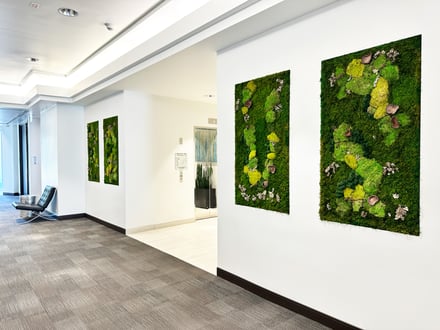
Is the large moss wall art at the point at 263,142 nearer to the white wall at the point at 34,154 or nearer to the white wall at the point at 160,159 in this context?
the white wall at the point at 160,159

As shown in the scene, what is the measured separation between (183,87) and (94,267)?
343cm

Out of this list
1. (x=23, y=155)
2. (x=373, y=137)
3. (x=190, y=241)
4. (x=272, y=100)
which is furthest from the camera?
(x=23, y=155)

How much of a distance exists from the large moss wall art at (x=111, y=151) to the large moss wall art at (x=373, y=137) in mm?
4795

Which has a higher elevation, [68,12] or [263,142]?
[68,12]

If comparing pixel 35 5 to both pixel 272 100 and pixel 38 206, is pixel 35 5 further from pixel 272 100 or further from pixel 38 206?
pixel 38 206

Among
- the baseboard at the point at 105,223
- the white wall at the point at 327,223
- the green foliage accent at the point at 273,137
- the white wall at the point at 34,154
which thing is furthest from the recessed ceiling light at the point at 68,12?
the white wall at the point at 34,154

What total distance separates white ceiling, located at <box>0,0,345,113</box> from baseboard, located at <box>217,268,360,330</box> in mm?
2789

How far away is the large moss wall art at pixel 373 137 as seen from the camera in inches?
93.2

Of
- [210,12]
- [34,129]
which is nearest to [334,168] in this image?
[210,12]

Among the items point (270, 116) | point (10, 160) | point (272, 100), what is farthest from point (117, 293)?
point (10, 160)

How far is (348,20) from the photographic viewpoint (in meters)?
2.72

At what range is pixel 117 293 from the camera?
370 centimetres

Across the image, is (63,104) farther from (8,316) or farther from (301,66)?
(301,66)

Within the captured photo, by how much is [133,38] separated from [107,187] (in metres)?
3.38
